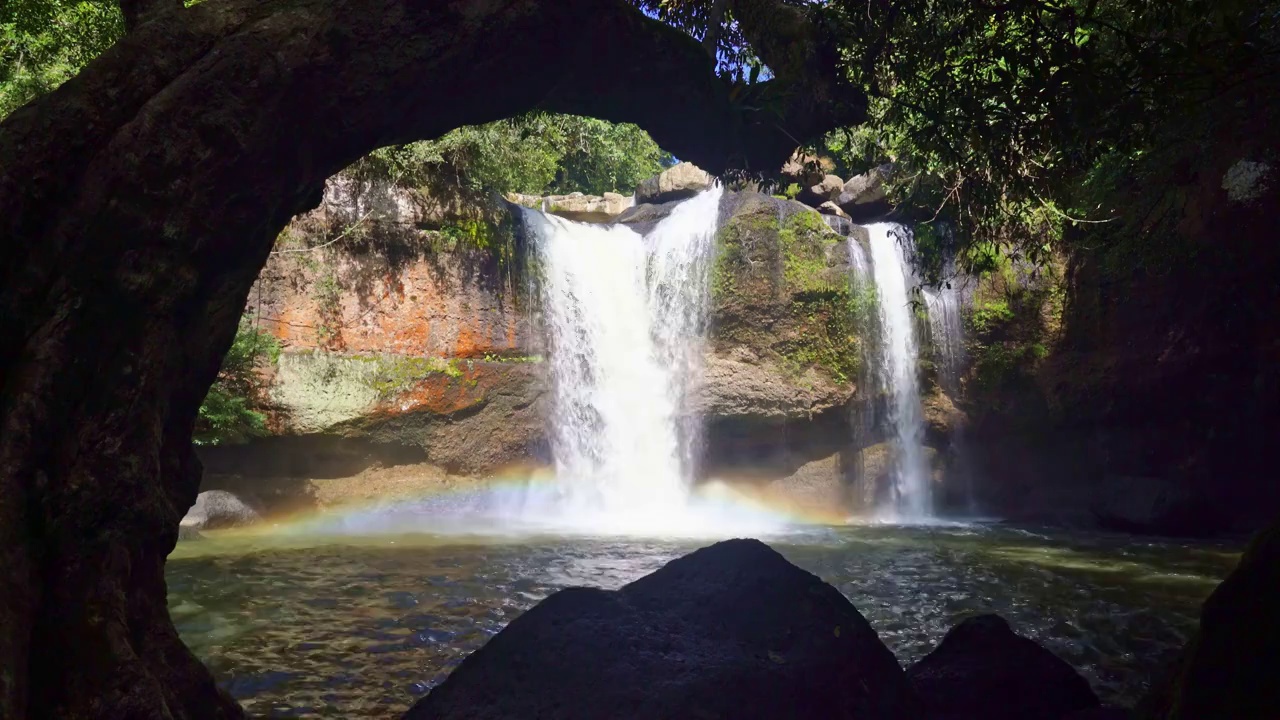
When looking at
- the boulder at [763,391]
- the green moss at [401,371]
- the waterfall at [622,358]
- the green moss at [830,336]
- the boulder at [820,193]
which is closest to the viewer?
the green moss at [401,371]

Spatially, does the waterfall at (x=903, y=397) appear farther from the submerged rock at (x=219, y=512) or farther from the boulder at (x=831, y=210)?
the submerged rock at (x=219, y=512)

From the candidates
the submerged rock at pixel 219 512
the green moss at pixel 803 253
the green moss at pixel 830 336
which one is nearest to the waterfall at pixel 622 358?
the green moss at pixel 803 253

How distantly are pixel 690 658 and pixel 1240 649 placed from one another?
220 cm

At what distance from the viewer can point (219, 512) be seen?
14.2 meters

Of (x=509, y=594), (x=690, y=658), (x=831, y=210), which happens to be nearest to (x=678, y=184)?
(x=831, y=210)

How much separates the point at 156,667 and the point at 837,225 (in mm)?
17295

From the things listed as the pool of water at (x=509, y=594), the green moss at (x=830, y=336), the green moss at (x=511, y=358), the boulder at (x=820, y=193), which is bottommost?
the pool of water at (x=509, y=594)

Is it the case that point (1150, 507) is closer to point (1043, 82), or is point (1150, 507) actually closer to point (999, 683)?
point (999, 683)

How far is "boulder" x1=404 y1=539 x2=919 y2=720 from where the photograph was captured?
3723 mm

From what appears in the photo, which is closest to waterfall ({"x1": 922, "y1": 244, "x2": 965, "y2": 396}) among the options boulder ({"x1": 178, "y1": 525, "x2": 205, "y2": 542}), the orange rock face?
the orange rock face

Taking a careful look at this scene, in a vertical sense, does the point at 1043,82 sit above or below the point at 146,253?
above

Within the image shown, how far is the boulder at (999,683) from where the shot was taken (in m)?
4.63

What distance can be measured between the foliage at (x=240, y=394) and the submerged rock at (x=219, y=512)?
976 mm

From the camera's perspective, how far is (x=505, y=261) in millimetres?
17562
